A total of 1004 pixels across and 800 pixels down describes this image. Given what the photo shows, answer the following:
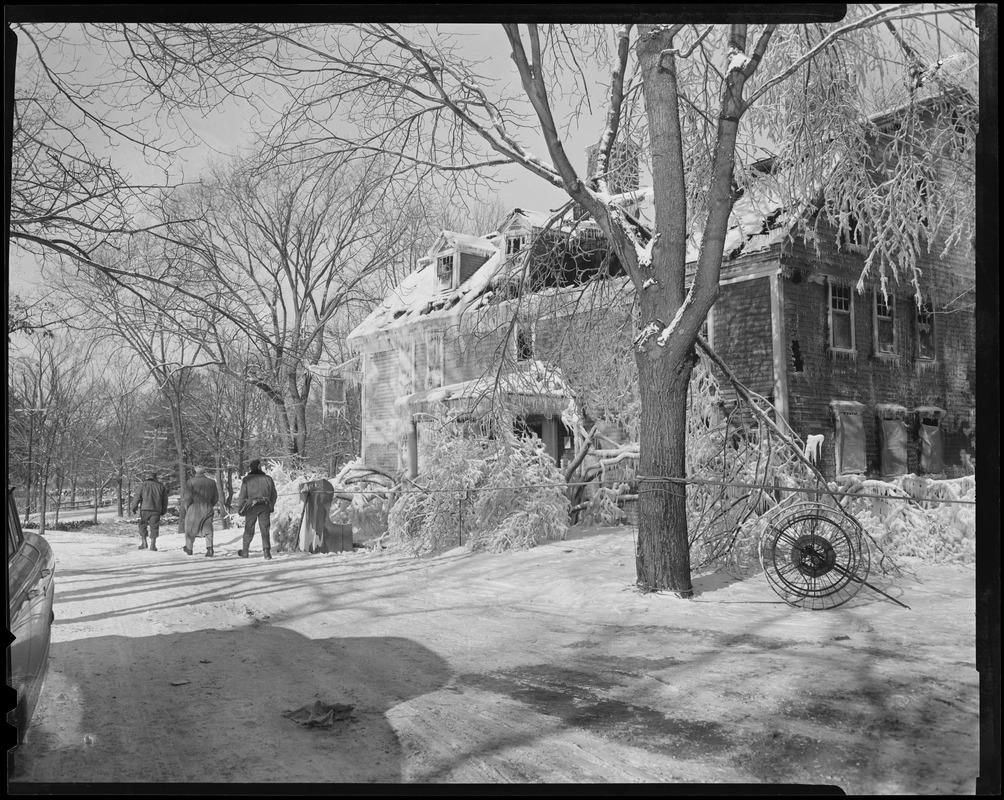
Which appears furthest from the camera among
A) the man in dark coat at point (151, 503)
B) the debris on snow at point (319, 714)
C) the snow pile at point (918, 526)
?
the man in dark coat at point (151, 503)

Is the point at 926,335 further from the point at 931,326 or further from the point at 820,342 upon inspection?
the point at 820,342

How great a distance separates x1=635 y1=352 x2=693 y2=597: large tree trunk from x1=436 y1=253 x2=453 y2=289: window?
20685mm

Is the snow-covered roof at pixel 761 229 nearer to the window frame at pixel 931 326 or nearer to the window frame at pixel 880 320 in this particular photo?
the window frame at pixel 880 320

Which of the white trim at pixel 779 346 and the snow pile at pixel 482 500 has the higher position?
the white trim at pixel 779 346

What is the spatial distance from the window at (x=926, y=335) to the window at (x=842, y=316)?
2520mm

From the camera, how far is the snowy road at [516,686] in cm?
464

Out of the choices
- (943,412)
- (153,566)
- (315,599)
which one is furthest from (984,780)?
(943,412)

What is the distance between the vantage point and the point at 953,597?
32.4 feet

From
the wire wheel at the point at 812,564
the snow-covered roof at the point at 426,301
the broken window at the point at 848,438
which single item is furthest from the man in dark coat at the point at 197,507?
the broken window at the point at 848,438

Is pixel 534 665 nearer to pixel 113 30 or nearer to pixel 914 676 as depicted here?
pixel 914 676

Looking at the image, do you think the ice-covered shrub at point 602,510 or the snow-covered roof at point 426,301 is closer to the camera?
the ice-covered shrub at point 602,510

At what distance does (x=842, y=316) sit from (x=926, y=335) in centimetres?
334

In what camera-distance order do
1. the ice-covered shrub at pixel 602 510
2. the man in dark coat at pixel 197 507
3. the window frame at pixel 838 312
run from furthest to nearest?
the window frame at pixel 838 312
the man in dark coat at pixel 197 507
the ice-covered shrub at pixel 602 510

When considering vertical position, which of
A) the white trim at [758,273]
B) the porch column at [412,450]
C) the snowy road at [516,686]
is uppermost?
the white trim at [758,273]
